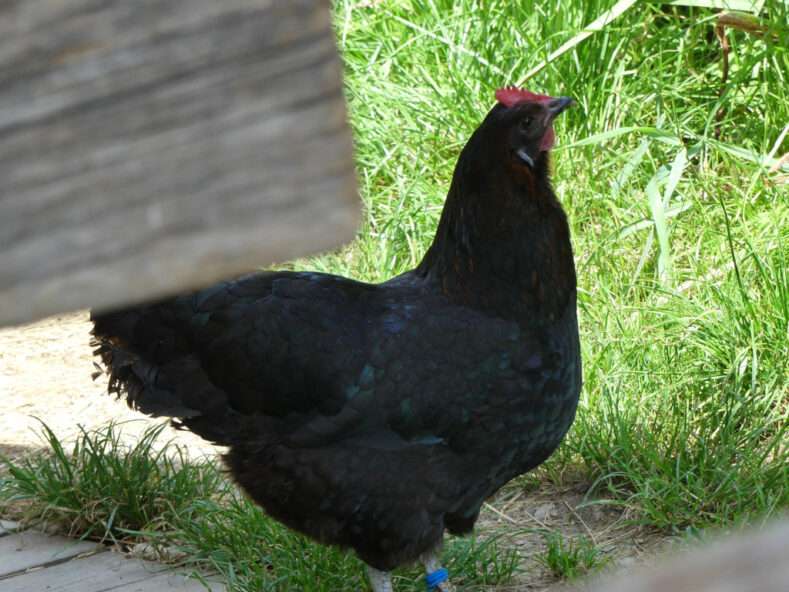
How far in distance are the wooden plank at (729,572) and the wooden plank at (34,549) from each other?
3.04 metres

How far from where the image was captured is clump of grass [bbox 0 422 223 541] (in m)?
3.26

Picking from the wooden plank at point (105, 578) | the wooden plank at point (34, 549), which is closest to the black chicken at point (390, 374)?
the wooden plank at point (105, 578)

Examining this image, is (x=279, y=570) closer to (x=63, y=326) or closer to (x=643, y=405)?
(x=643, y=405)

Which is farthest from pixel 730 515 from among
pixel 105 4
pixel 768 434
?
pixel 105 4

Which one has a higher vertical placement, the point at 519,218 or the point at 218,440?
the point at 519,218

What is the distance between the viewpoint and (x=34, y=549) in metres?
3.25

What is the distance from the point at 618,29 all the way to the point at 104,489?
3.13m

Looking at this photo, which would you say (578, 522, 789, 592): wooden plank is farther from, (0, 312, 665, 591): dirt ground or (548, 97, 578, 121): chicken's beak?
(548, 97, 578, 121): chicken's beak

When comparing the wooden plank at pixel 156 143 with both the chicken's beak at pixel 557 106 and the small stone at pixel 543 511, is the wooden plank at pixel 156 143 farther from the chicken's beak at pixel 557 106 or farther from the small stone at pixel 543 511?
the small stone at pixel 543 511

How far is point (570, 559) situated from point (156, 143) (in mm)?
2593

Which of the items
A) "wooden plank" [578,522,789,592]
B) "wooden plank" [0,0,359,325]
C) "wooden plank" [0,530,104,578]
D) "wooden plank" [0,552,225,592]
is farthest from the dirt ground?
"wooden plank" [578,522,789,592]

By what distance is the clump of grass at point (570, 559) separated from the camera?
9.51ft

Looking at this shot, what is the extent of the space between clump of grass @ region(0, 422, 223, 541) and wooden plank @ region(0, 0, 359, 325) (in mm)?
2776

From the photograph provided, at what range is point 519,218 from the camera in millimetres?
2744
